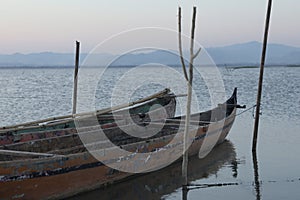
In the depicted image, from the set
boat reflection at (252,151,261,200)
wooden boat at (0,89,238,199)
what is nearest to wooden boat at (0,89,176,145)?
wooden boat at (0,89,238,199)

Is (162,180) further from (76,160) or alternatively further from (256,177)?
(76,160)

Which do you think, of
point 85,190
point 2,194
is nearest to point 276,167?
point 85,190


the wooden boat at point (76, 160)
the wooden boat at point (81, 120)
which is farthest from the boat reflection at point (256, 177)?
the wooden boat at point (81, 120)

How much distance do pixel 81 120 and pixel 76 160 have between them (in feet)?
14.7

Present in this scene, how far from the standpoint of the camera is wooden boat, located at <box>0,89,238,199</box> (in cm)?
870

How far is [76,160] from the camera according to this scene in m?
9.55

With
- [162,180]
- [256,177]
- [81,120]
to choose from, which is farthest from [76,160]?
[256,177]

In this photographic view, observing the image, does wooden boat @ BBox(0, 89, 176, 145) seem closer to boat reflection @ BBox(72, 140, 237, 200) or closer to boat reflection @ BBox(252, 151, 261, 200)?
boat reflection @ BBox(72, 140, 237, 200)

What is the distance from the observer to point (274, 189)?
35.2ft

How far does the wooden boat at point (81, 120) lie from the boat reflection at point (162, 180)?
2.65m

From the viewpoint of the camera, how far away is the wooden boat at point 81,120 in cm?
1205

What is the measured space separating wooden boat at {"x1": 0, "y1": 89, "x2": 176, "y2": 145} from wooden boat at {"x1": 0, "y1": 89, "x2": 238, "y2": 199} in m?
0.57

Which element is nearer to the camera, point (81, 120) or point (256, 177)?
point (256, 177)

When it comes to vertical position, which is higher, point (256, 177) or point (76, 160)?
point (76, 160)
